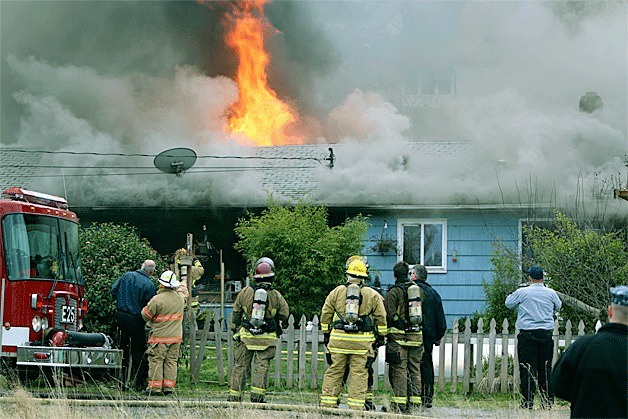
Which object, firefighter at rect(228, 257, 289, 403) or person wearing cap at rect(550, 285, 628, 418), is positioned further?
firefighter at rect(228, 257, 289, 403)

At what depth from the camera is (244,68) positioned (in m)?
22.2

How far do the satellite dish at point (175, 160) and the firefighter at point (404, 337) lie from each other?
923 centimetres

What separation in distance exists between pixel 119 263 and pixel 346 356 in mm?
4631

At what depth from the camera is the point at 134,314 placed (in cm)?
1309

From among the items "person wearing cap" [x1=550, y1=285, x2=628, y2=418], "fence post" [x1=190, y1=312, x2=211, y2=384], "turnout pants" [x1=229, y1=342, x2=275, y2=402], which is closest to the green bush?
"fence post" [x1=190, y1=312, x2=211, y2=384]

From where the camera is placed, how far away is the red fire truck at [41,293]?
473 inches

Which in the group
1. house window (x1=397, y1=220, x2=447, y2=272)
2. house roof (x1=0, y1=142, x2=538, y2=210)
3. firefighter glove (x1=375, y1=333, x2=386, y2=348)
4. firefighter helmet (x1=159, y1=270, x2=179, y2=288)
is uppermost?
house roof (x1=0, y1=142, x2=538, y2=210)

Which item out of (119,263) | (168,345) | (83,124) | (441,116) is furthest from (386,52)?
(168,345)

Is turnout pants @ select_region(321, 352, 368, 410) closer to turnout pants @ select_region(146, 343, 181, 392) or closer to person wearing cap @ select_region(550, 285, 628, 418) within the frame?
turnout pants @ select_region(146, 343, 181, 392)

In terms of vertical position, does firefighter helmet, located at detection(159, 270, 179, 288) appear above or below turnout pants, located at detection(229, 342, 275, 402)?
above

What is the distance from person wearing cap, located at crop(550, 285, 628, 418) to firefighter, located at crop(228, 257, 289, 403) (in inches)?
240

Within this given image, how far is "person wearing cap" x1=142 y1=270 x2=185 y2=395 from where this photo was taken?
12.6m

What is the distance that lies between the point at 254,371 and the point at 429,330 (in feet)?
7.19

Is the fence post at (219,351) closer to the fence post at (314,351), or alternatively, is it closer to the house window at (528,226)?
the fence post at (314,351)
